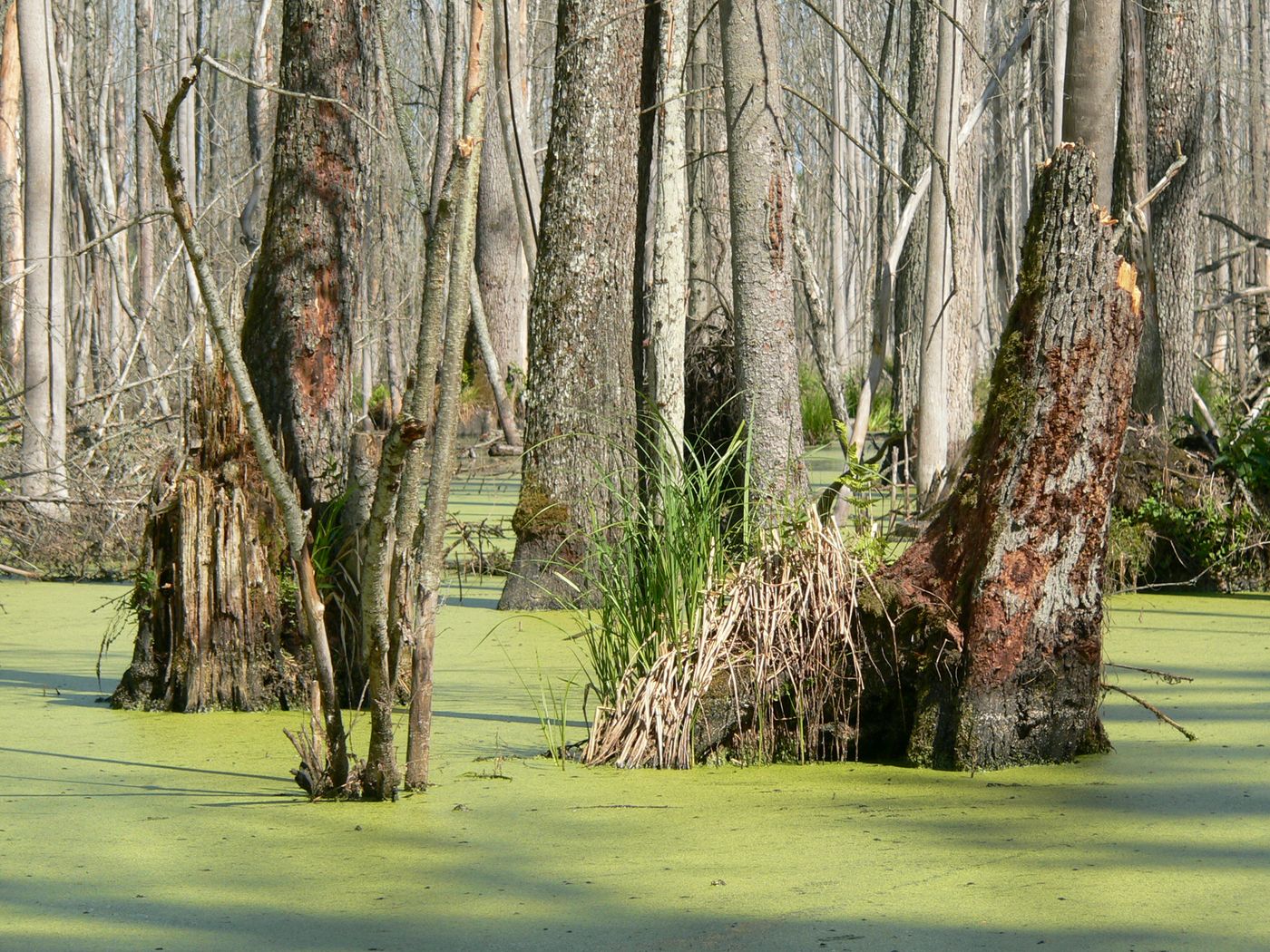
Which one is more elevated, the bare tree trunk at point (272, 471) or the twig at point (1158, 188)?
the twig at point (1158, 188)

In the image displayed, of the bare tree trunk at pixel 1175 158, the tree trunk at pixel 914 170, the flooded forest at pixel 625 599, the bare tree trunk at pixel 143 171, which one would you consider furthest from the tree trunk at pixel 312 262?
the bare tree trunk at pixel 143 171

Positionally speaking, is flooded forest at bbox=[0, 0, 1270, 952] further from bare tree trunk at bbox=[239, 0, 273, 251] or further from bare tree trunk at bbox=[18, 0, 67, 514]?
bare tree trunk at bbox=[239, 0, 273, 251]

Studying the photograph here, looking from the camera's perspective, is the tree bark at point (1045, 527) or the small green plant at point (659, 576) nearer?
the tree bark at point (1045, 527)

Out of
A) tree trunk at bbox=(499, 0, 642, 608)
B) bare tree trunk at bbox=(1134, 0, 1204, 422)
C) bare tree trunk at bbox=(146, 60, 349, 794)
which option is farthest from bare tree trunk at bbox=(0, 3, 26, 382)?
bare tree trunk at bbox=(146, 60, 349, 794)

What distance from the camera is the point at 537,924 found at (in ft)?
9.47

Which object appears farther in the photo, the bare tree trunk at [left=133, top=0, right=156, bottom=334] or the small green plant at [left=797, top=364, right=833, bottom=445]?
the small green plant at [left=797, top=364, right=833, bottom=445]

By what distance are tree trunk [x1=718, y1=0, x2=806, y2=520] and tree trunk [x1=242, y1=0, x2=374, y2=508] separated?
149cm

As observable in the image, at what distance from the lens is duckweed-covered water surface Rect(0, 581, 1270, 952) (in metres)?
2.85

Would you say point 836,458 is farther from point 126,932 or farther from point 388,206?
point 126,932

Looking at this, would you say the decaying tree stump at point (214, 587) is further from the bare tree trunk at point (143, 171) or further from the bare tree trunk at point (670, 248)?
the bare tree trunk at point (143, 171)

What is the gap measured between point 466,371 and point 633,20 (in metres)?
10.9

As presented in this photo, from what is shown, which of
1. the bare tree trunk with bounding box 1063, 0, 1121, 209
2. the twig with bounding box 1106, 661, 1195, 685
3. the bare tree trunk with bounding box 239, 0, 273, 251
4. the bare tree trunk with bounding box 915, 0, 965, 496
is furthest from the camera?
the bare tree trunk with bounding box 239, 0, 273, 251

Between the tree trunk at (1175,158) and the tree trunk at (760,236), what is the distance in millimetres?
5706

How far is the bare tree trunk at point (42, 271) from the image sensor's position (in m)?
8.91
